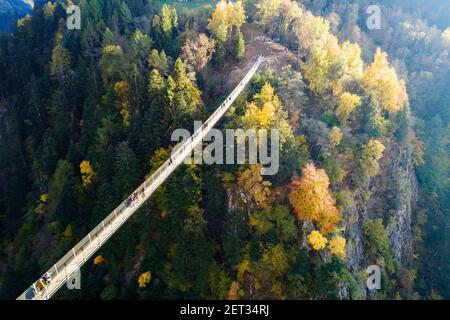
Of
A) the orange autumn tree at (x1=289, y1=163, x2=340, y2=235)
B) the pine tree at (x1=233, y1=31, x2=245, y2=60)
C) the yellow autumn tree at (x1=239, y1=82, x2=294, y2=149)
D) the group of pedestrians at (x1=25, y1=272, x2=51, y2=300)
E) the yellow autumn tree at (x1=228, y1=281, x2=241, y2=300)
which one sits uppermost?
the pine tree at (x1=233, y1=31, x2=245, y2=60)

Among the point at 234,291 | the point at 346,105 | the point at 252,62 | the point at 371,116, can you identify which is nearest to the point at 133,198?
the point at 234,291

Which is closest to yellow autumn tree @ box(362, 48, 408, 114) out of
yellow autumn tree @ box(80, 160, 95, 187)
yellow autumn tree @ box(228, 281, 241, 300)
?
yellow autumn tree @ box(228, 281, 241, 300)

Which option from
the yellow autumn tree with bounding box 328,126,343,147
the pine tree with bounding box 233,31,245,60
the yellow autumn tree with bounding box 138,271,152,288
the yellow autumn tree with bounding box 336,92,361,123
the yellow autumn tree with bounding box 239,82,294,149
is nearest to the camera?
the yellow autumn tree with bounding box 138,271,152,288

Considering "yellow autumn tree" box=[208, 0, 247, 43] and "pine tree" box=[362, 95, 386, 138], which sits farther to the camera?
"yellow autumn tree" box=[208, 0, 247, 43]

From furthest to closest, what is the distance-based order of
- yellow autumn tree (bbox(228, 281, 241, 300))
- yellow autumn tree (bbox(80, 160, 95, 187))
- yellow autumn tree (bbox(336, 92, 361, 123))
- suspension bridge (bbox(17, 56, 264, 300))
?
yellow autumn tree (bbox(336, 92, 361, 123)), yellow autumn tree (bbox(80, 160, 95, 187)), yellow autumn tree (bbox(228, 281, 241, 300)), suspension bridge (bbox(17, 56, 264, 300))

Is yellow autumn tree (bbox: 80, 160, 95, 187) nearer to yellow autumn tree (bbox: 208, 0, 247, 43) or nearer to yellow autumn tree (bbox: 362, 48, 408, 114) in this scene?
yellow autumn tree (bbox: 208, 0, 247, 43)

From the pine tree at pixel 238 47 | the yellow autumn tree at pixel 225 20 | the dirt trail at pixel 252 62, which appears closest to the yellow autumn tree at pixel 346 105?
the dirt trail at pixel 252 62

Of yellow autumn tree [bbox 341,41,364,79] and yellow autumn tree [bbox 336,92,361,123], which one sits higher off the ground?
yellow autumn tree [bbox 341,41,364,79]
